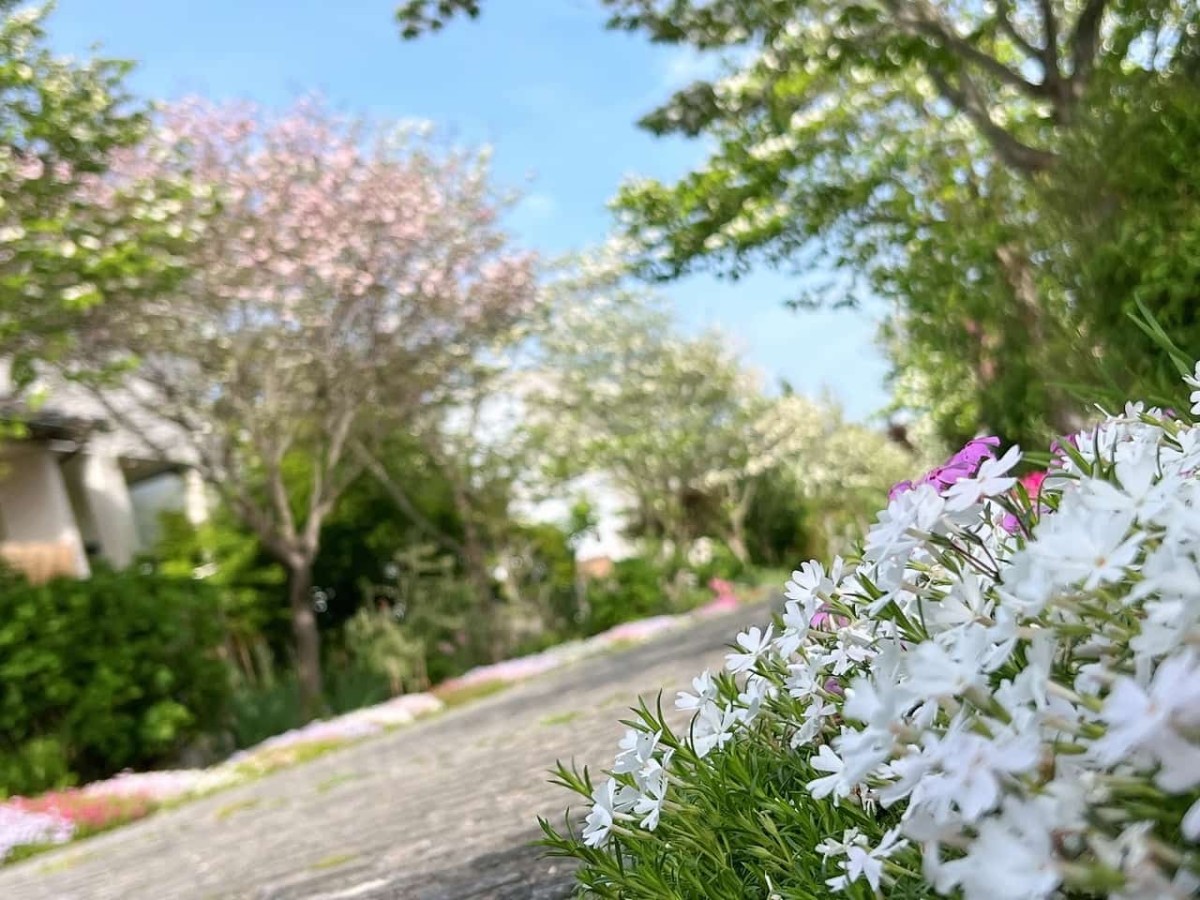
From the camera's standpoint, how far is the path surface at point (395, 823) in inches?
135

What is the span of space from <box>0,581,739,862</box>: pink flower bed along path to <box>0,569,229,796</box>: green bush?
37 cm

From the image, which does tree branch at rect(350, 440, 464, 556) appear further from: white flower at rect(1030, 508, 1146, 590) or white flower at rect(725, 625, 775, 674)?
white flower at rect(1030, 508, 1146, 590)

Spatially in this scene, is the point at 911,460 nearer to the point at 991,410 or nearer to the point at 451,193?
the point at 451,193

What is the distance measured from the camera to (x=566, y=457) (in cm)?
2222

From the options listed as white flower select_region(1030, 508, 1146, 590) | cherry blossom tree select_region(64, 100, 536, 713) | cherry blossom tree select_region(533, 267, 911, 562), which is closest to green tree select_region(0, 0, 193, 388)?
cherry blossom tree select_region(64, 100, 536, 713)

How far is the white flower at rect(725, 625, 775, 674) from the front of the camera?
1913mm

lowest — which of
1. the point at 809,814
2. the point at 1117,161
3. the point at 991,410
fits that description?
the point at 809,814

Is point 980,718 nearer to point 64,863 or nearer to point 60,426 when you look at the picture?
point 64,863

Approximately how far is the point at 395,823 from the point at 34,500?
15.6 metres

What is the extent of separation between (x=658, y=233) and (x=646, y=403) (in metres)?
12.5

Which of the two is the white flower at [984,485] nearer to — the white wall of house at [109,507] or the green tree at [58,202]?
the green tree at [58,202]

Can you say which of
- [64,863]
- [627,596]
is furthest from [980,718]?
[627,596]

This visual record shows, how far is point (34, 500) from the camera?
59.2 ft

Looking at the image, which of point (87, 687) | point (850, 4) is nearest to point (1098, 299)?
point (850, 4)
